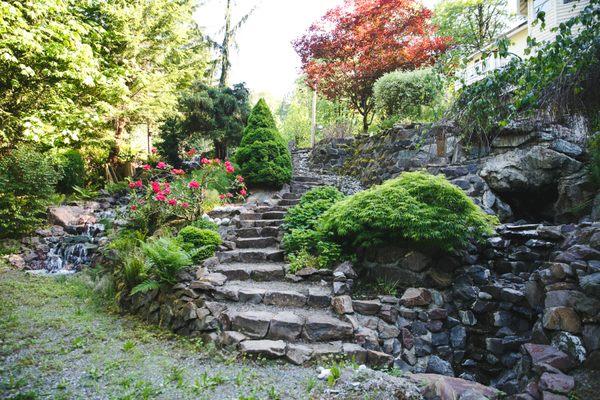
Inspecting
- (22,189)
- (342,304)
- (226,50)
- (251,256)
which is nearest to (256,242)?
(251,256)

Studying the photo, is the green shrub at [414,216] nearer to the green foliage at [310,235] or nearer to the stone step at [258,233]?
the green foliage at [310,235]

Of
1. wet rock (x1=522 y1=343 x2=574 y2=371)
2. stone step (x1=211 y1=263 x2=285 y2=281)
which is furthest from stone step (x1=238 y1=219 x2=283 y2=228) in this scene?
wet rock (x1=522 y1=343 x2=574 y2=371)

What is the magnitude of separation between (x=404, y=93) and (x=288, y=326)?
9640 mm

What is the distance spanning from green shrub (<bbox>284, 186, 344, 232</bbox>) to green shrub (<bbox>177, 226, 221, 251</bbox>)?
4.64 feet

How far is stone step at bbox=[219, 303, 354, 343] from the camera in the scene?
4207 millimetres

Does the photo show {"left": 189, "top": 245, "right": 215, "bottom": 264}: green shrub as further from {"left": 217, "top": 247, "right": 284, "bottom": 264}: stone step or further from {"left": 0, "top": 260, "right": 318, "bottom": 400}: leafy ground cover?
{"left": 0, "top": 260, "right": 318, "bottom": 400}: leafy ground cover

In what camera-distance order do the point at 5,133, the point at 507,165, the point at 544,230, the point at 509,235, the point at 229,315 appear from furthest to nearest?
the point at 5,133
the point at 507,165
the point at 509,235
the point at 544,230
the point at 229,315

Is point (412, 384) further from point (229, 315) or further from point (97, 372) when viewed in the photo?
point (97, 372)

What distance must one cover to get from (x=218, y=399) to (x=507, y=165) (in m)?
6.93

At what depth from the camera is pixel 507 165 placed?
711 cm

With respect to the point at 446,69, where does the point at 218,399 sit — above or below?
below

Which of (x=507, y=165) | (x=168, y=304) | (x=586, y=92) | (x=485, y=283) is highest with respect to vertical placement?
(x=586, y=92)

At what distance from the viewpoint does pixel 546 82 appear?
3.13m

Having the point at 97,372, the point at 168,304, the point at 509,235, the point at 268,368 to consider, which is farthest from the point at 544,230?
the point at 97,372
